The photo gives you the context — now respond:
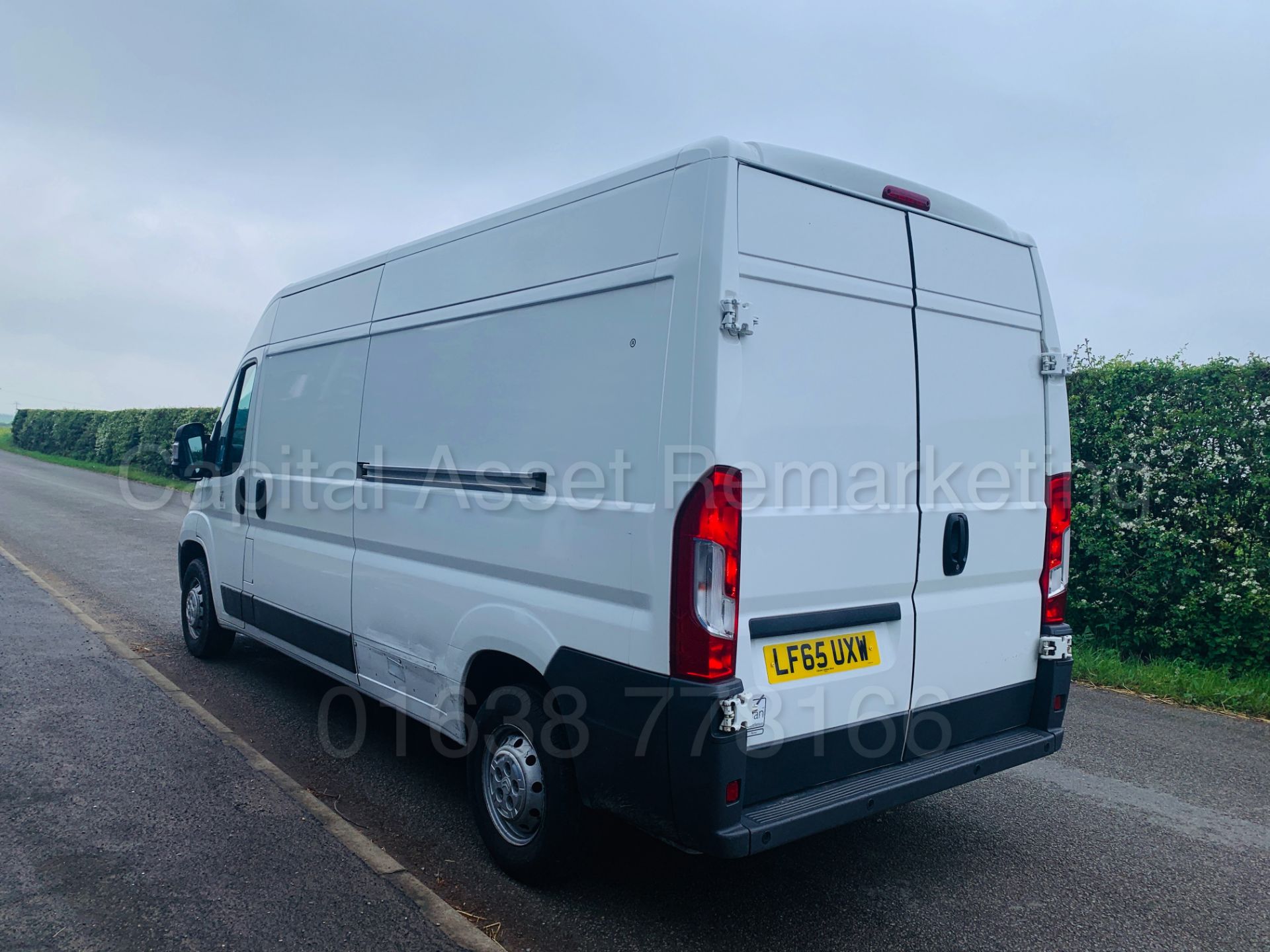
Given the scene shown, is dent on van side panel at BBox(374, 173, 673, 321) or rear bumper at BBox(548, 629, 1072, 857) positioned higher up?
dent on van side panel at BBox(374, 173, 673, 321)

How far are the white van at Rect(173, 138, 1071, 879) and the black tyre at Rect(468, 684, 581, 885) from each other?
0.01m

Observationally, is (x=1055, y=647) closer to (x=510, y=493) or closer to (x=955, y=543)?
(x=955, y=543)

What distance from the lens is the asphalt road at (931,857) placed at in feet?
11.0

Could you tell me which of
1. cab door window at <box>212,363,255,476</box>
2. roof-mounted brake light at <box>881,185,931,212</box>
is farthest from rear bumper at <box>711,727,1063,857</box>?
cab door window at <box>212,363,255,476</box>

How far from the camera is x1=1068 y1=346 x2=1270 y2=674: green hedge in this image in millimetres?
6676

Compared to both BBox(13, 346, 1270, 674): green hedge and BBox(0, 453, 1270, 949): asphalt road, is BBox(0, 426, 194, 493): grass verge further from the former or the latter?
BBox(13, 346, 1270, 674): green hedge

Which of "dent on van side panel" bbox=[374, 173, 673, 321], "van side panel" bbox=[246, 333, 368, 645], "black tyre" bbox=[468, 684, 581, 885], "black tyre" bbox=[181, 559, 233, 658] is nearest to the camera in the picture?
"dent on van side panel" bbox=[374, 173, 673, 321]

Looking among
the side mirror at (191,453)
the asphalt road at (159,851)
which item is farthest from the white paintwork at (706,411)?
the side mirror at (191,453)

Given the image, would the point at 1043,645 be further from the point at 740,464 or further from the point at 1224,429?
the point at 1224,429

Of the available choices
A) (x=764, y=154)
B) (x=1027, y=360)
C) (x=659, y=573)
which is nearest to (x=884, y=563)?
(x=659, y=573)

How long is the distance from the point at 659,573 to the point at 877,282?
142 centimetres

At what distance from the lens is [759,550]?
3.06 m

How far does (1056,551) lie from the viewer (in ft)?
13.6

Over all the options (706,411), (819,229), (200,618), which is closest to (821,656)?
(706,411)
